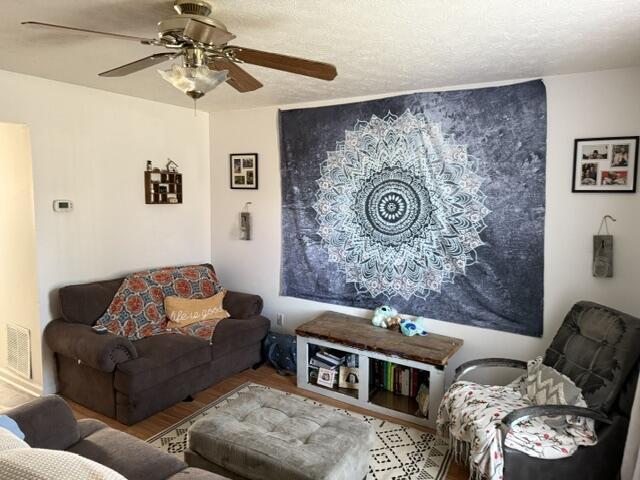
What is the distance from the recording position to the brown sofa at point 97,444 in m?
1.82

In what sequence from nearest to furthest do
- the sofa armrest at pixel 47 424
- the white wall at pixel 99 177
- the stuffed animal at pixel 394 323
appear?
the sofa armrest at pixel 47 424
the white wall at pixel 99 177
the stuffed animal at pixel 394 323

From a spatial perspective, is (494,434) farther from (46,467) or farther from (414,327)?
(46,467)

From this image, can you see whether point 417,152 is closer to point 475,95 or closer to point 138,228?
point 475,95

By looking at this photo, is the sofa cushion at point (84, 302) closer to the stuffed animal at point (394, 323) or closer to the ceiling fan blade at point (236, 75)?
the ceiling fan blade at point (236, 75)

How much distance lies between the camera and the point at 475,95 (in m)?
3.13

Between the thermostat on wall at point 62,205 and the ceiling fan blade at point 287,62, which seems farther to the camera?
the thermostat on wall at point 62,205

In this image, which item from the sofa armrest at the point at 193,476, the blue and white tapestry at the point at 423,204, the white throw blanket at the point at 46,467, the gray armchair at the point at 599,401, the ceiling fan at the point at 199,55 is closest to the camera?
the white throw blanket at the point at 46,467

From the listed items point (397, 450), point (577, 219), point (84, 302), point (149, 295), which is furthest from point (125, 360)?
point (577, 219)

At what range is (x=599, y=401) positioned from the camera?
2.28 m

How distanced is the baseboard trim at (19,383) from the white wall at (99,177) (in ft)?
0.23

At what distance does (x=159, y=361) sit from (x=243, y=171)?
6.72 ft

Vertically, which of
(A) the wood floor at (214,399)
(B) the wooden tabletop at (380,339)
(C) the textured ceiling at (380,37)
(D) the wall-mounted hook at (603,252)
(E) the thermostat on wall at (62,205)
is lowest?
(A) the wood floor at (214,399)

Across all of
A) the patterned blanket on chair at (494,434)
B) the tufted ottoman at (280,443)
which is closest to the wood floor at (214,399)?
the patterned blanket on chair at (494,434)

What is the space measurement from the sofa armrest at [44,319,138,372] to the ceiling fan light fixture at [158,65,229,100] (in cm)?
195
